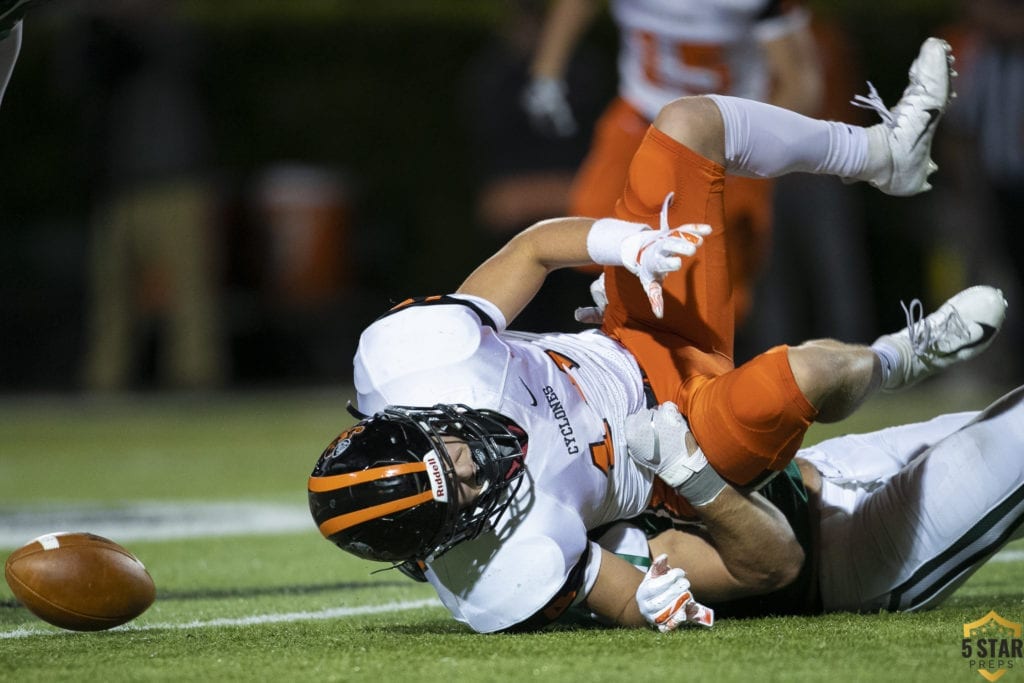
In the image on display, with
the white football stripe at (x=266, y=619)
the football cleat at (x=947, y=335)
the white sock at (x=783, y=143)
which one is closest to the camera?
the white football stripe at (x=266, y=619)

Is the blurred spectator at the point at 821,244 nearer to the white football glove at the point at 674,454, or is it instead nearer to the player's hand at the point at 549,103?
the player's hand at the point at 549,103

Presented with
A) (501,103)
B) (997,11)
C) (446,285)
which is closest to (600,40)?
(446,285)

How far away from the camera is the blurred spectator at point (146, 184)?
370 inches

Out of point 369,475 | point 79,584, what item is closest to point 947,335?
point 369,475

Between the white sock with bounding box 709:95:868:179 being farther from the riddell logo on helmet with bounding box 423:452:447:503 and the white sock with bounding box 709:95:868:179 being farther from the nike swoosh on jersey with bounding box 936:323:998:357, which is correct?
the riddell logo on helmet with bounding box 423:452:447:503

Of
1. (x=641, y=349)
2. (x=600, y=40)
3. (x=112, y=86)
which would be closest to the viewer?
(x=641, y=349)

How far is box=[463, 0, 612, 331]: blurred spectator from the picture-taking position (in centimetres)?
828

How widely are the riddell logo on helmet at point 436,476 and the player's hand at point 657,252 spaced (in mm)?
567

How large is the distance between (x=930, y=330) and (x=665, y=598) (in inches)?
38.7

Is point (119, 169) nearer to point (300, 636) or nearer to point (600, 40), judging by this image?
point (600, 40)

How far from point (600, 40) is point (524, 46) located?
3.02 metres

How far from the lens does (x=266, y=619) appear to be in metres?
3.43

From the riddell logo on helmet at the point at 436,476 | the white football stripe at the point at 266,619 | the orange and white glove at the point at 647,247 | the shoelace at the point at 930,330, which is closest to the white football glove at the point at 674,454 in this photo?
the orange and white glove at the point at 647,247

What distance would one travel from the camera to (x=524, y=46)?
27.2ft
